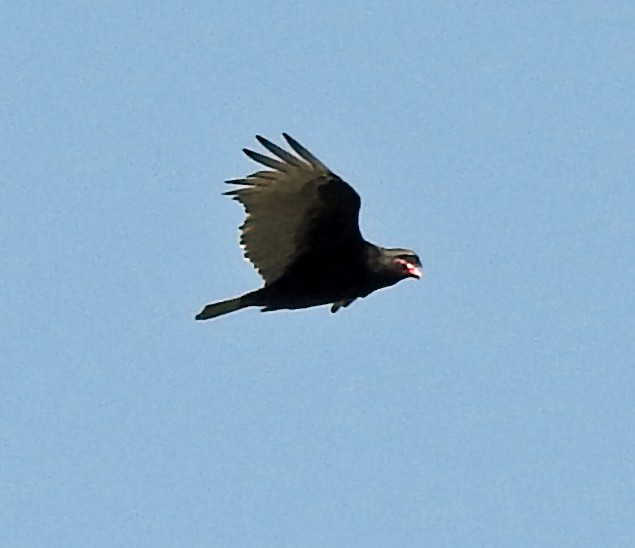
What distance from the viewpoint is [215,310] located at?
22.6 metres

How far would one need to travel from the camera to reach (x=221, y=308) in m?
22.6

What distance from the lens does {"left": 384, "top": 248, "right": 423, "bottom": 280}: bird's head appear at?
74.8ft

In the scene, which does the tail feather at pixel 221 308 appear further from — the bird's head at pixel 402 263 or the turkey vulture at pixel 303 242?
the bird's head at pixel 402 263

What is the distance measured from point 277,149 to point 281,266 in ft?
3.56

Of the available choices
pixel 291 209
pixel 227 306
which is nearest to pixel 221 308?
pixel 227 306

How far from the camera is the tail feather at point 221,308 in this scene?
22562 mm

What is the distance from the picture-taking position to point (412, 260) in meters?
23.0

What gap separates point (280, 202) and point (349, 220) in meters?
0.56

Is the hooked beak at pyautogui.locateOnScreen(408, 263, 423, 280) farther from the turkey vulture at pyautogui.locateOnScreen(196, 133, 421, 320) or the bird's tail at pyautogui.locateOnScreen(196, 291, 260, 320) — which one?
the bird's tail at pyautogui.locateOnScreen(196, 291, 260, 320)

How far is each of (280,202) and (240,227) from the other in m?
0.40

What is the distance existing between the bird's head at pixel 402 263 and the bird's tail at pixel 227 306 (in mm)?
1111

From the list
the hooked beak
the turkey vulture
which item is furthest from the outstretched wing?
the hooked beak

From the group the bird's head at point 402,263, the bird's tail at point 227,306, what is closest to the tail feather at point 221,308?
the bird's tail at point 227,306

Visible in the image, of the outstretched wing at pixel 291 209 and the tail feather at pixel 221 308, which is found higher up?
the outstretched wing at pixel 291 209
